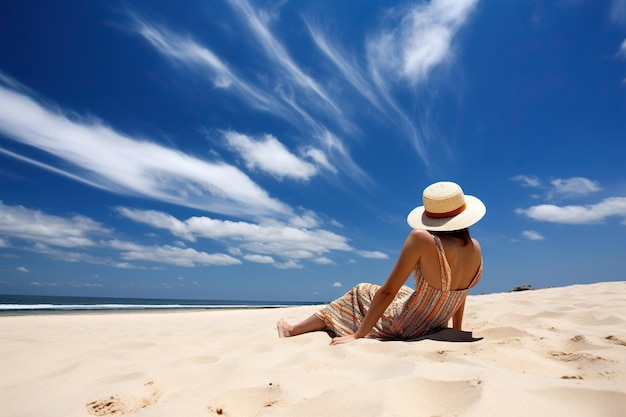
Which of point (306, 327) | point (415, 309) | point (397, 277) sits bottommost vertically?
point (306, 327)

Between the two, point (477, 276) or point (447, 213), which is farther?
point (477, 276)

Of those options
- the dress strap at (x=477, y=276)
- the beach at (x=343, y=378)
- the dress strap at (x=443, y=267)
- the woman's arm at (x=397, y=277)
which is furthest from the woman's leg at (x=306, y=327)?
the dress strap at (x=477, y=276)

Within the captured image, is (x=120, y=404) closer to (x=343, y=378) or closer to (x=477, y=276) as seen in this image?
(x=343, y=378)

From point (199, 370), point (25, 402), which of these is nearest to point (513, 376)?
point (199, 370)

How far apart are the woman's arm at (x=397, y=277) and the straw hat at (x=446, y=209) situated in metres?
0.16

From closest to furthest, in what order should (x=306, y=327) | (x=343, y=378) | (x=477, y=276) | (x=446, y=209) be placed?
(x=343, y=378) → (x=446, y=209) → (x=477, y=276) → (x=306, y=327)

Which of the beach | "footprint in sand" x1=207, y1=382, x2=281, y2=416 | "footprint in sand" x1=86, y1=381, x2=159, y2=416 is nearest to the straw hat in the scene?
the beach

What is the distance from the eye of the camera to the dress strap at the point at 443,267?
93.9 inches

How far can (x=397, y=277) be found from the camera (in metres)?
2.42

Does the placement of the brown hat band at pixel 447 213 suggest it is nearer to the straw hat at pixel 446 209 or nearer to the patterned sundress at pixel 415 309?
the straw hat at pixel 446 209

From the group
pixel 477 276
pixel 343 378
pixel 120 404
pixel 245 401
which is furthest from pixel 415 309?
pixel 120 404

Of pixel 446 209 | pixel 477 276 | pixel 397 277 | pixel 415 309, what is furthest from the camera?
pixel 477 276

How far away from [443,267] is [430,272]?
3.7 inches

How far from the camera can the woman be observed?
242cm
